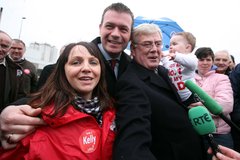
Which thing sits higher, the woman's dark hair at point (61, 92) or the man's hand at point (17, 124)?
the woman's dark hair at point (61, 92)

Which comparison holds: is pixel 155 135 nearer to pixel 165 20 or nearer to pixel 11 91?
pixel 11 91

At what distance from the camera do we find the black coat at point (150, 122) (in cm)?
159

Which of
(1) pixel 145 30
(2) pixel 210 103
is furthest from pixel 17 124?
(1) pixel 145 30

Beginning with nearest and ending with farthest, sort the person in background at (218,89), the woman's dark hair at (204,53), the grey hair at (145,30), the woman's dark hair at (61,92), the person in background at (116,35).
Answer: the woman's dark hair at (61,92) < the grey hair at (145,30) < the person in background at (116,35) < the person in background at (218,89) < the woman's dark hair at (204,53)

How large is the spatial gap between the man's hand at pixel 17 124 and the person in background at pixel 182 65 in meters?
1.53

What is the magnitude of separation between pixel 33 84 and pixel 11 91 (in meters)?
1.05

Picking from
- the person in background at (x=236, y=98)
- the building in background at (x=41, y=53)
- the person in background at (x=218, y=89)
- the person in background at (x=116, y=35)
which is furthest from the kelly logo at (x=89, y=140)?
the building in background at (x=41, y=53)

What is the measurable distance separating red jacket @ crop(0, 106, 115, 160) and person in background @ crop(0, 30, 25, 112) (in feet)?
8.53

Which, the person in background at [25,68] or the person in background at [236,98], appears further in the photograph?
the person in background at [25,68]

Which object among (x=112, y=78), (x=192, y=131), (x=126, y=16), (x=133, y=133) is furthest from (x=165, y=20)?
(x=133, y=133)

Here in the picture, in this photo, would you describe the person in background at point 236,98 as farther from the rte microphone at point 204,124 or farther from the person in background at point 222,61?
the rte microphone at point 204,124

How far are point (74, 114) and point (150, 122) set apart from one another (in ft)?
1.86

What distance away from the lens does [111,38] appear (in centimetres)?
273

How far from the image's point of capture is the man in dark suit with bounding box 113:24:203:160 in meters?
1.60
